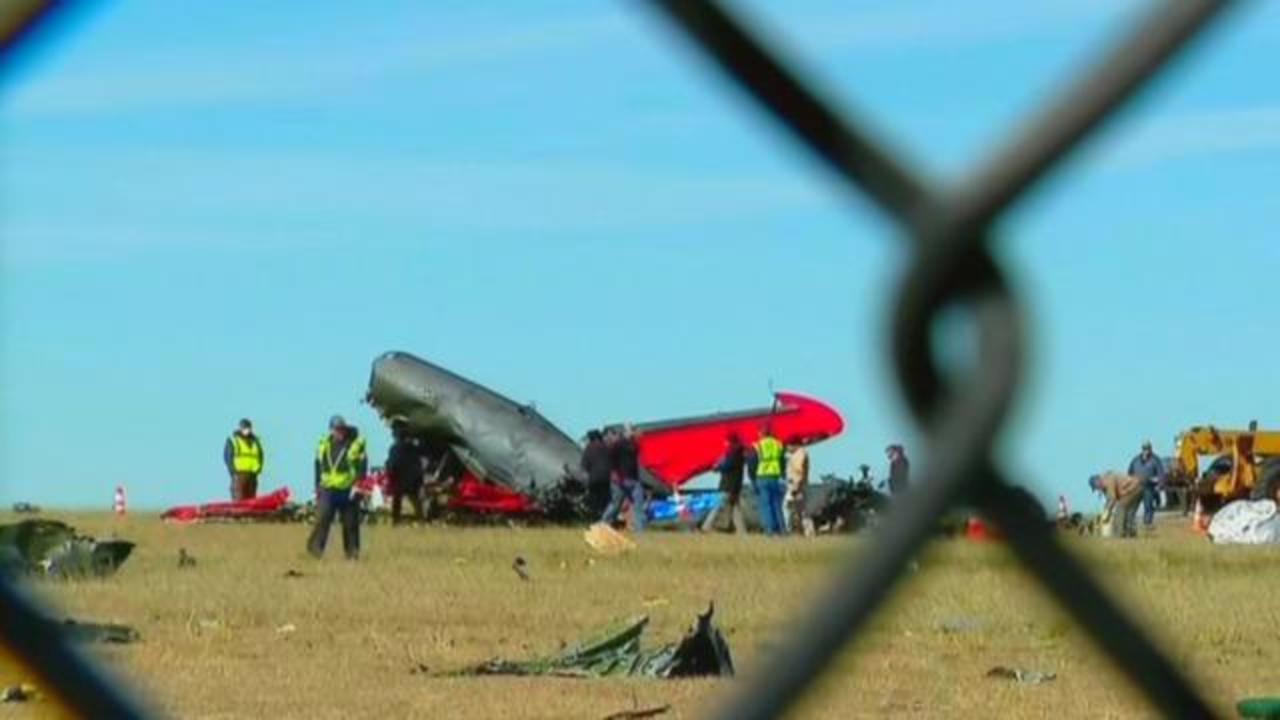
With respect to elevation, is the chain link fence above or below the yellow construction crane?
below

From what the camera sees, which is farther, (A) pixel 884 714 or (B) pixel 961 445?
(A) pixel 884 714

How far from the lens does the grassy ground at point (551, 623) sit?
1270 cm

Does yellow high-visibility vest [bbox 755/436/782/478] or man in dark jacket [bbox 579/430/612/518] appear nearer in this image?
yellow high-visibility vest [bbox 755/436/782/478]

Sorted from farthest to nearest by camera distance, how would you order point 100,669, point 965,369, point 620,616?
point 620,616 < point 100,669 < point 965,369

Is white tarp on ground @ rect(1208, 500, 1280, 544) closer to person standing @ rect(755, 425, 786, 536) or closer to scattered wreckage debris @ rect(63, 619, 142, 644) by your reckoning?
person standing @ rect(755, 425, 786, 536)

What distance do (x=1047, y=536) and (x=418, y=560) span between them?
84.5ft

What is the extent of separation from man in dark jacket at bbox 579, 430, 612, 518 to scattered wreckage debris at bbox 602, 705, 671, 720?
2338 cm

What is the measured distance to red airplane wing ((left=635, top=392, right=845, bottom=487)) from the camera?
40.2 meters

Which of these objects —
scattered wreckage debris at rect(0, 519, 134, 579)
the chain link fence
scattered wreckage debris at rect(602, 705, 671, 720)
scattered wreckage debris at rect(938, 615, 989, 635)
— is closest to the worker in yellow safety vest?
scattered wreckage debris at rect(0, 519, 134, 579)

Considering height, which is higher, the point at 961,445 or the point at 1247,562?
the point at 1247,562

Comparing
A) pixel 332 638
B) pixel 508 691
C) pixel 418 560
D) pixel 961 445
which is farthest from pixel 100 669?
pixel 418 560

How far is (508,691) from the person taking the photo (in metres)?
13.2

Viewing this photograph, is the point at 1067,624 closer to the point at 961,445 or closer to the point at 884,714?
the point at 961,445

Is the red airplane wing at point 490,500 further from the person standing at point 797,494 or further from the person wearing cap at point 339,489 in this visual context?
the person wearing cap at point 339,489
